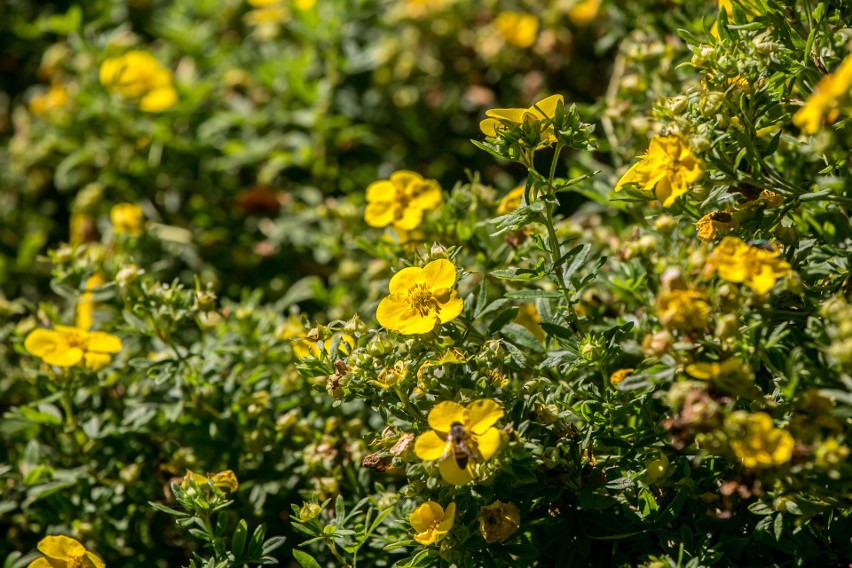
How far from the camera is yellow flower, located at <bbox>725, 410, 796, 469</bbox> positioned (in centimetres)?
137

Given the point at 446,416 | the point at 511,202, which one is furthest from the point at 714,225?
the point at 446,416

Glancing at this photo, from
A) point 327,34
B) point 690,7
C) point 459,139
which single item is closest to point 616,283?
point 690,7

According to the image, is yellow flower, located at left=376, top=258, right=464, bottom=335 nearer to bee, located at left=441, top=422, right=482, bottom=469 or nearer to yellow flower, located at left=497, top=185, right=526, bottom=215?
bee, located at left=441, top=422, right=482, bottom=469

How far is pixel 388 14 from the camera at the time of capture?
374 cm

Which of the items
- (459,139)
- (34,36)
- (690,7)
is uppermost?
(690,7)

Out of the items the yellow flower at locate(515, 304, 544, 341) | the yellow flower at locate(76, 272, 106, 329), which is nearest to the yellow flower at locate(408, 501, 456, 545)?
the yellow flower at locate(515, 304, 544, 341)

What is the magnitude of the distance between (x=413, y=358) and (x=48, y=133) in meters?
2.54

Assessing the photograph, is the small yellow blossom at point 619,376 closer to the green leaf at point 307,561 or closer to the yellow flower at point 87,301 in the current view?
the green leaf at point 307,561

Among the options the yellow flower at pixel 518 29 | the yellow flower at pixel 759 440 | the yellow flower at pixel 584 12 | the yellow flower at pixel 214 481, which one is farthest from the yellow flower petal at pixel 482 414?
the yellow flower at pixel 518 29

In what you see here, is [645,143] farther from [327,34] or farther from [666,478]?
[327,34]

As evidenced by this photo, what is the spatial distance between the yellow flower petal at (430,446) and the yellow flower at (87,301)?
1385 mm

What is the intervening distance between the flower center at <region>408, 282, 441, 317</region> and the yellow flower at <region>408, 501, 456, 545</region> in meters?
0.43

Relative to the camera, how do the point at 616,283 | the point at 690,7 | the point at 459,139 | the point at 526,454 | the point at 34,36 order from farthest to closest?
the point at 34,36 → the point at 459,139 → the point at 690,7 → the point at 616,283 → the point at 526,454

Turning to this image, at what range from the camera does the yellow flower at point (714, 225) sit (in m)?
1.71
